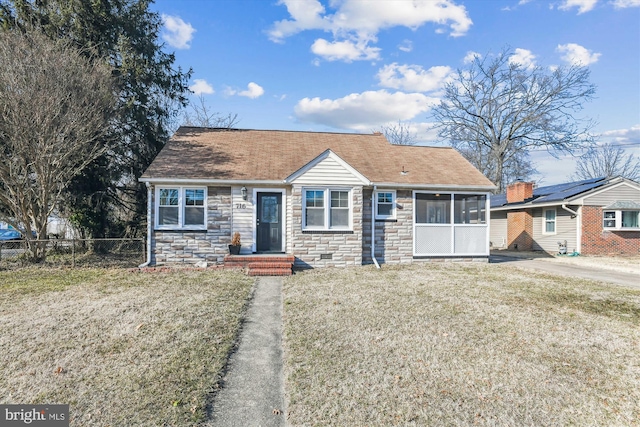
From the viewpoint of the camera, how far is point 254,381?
3469mm

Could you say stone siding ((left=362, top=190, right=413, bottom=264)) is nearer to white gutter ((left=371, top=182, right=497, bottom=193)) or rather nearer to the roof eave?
white gutter ((left=371, top=182, right=497, bottom=193))

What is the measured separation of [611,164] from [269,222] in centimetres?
3875

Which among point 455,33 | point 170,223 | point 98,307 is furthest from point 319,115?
point 98,307

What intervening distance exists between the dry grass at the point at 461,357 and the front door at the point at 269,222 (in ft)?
11.3

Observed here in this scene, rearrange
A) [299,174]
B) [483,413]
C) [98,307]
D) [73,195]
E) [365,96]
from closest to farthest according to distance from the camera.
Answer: [483,413] < [98,307] < [299,174] < [73,195] < [365,96]

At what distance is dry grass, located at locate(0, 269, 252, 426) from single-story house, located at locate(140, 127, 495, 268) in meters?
2.89

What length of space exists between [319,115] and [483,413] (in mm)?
34289

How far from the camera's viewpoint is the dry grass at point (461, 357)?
2936 mm

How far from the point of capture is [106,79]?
1135 centimetres

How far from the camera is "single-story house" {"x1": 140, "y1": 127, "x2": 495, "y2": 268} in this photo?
1022 cm

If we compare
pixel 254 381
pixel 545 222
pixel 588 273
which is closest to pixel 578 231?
pixel 545 222

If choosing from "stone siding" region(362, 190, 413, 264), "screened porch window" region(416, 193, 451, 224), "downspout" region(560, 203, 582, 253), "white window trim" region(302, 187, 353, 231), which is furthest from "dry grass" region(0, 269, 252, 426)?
"downspout" region(560, 203, 582, 253)

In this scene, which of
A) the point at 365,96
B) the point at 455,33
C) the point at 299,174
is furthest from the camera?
the point at 365,96

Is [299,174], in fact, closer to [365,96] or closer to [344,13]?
[344,13]
